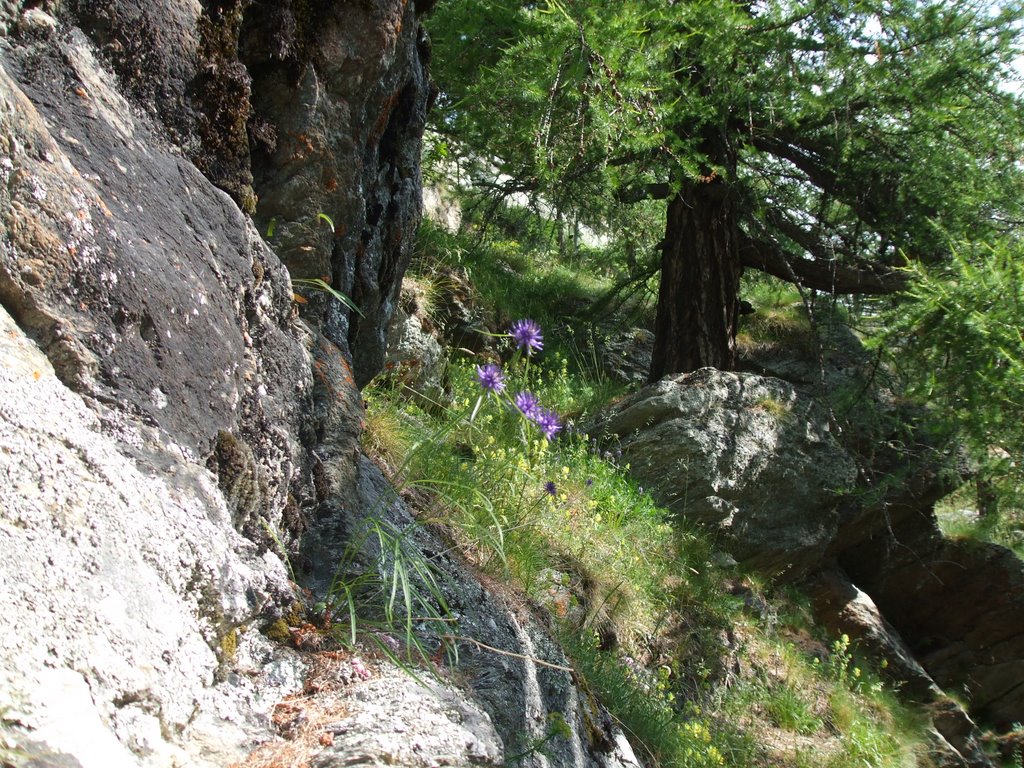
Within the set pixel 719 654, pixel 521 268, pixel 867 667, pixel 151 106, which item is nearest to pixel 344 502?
pixel 151 106

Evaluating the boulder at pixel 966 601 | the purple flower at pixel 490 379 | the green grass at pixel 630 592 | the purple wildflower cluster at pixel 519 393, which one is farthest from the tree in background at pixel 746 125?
the boulder at pixel 966 601

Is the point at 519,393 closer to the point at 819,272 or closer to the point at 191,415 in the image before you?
the point at 191,415

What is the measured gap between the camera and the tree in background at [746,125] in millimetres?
5141

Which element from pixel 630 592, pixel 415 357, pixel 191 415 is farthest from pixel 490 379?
pixel 415 357

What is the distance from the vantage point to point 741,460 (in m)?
6.57

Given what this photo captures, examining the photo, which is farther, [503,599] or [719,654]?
[719,654]

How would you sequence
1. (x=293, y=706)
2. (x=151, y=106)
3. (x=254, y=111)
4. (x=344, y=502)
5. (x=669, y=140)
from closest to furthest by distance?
(x=293, y=706) < (x=151, y=106) < (x=344, y=502) < (x=254, y=111) < (x=669, y=140)

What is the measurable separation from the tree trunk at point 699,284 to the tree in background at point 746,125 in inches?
0.5

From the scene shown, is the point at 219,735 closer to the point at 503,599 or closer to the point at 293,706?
the point at 293,706

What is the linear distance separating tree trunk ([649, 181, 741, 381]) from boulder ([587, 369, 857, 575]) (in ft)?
1.93

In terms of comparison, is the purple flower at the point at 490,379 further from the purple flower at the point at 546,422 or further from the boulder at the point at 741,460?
the boulder at the point at 741,460

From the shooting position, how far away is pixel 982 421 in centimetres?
573

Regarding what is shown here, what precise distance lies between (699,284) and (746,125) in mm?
1346

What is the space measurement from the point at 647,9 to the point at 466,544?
3422 mm
